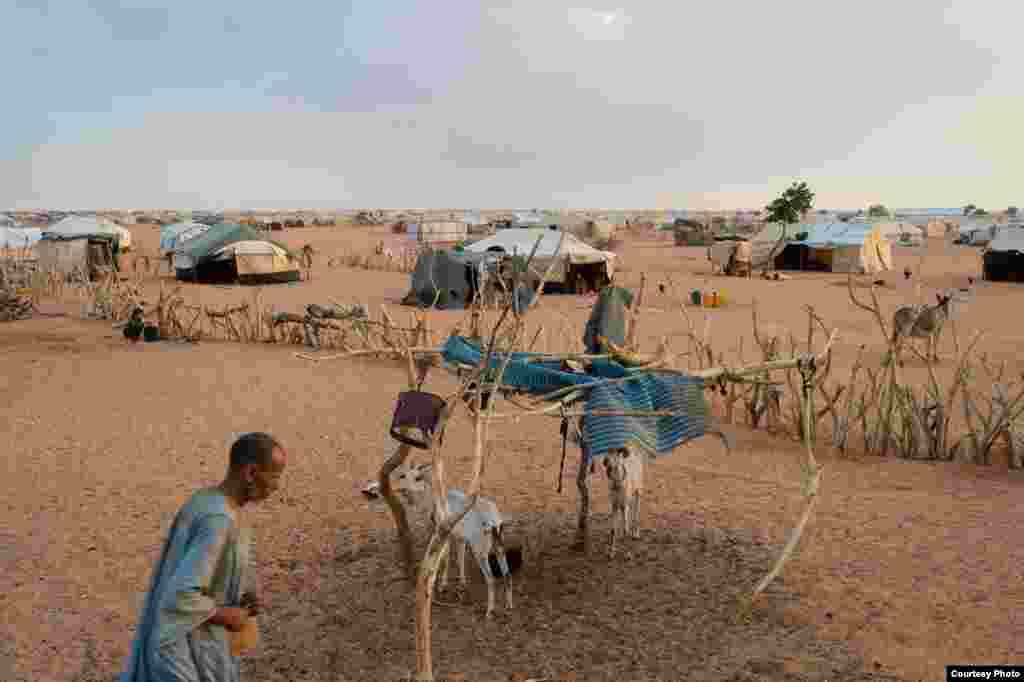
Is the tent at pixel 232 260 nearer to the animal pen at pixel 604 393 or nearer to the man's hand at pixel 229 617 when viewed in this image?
the animal pen at pixel 604 393

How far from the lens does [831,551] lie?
5.98m

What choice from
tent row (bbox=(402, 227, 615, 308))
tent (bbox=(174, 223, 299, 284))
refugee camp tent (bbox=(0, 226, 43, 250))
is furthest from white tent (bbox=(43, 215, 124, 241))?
tent row (bbox=(402, 227, 615, 308))

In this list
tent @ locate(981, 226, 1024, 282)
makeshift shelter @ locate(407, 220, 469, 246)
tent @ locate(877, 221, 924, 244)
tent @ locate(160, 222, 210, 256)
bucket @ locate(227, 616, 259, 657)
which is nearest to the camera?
bucket @ locate(227, 616, 259, 657)

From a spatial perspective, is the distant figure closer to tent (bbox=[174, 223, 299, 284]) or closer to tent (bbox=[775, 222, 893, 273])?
tent (bbox=[174, 223, 299, 284])

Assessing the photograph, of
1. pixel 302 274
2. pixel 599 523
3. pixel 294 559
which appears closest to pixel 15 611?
pixel 294 559

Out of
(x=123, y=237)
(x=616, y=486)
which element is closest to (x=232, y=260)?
(x=123, y=237)

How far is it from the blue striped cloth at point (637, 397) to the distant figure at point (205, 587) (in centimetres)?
242

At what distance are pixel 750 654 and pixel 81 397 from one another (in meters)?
10.1

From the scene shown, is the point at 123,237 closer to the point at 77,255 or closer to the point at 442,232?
the point at 77,255

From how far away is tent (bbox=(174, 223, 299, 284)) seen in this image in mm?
26234

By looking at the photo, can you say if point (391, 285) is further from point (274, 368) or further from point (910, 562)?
point (910, 562)

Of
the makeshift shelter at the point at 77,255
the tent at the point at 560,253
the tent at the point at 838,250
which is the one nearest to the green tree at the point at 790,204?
the tent at the point at 838,250

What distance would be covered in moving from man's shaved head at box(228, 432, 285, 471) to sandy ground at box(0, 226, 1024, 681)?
2203 mm

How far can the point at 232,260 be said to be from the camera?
1035 inches
